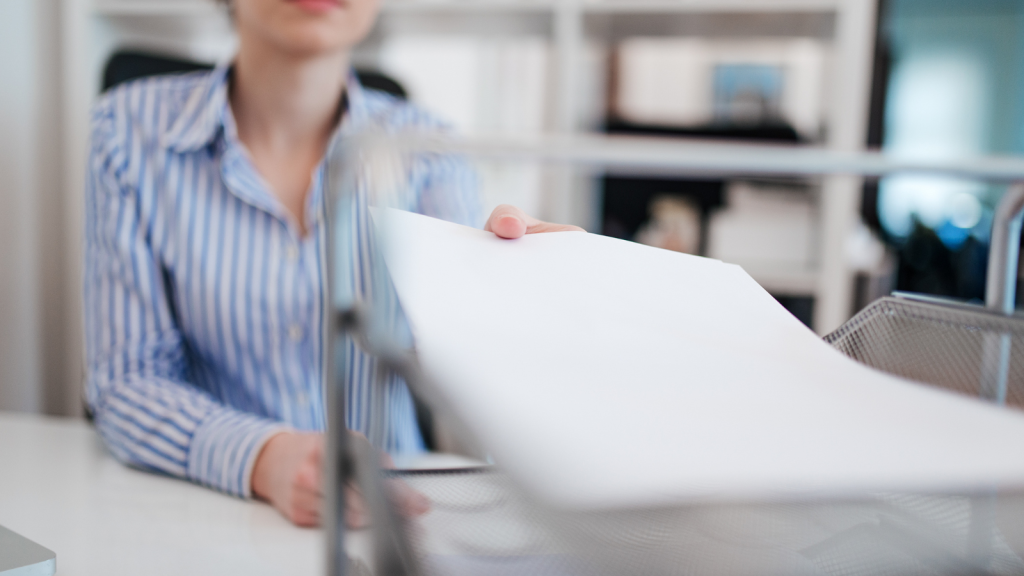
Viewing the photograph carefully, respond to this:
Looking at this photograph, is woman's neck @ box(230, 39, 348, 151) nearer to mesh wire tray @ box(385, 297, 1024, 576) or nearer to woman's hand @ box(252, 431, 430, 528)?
woman's hand @ box(252, 431, 430, 528)

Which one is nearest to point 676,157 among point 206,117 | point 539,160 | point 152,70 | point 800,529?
point 539,160

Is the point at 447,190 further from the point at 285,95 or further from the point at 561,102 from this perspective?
the point at 561,102

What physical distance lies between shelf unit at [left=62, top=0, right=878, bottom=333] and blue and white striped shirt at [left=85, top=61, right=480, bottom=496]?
1.91 ft

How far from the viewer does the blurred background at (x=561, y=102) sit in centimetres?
133

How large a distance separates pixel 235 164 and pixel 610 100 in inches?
41.3

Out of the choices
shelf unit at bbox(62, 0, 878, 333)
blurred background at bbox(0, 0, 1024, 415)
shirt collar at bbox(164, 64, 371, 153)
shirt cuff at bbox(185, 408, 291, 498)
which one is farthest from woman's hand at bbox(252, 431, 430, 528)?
shelf unit at bbox(62, 0, 878, 333)

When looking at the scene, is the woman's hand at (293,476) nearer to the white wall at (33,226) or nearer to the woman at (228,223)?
the woman at (228,223)

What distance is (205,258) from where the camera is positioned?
89 cm

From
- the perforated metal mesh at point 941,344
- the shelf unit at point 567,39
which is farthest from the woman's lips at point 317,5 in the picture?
the perforated metal mesh at point 941,344

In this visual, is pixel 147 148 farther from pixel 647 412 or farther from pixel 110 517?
pixel 647 412

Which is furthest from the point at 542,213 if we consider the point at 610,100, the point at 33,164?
the point at 33,164

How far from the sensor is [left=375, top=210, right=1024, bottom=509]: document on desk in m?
0.18

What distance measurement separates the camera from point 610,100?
1728 millimetres

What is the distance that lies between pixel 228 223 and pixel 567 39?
803 mm
